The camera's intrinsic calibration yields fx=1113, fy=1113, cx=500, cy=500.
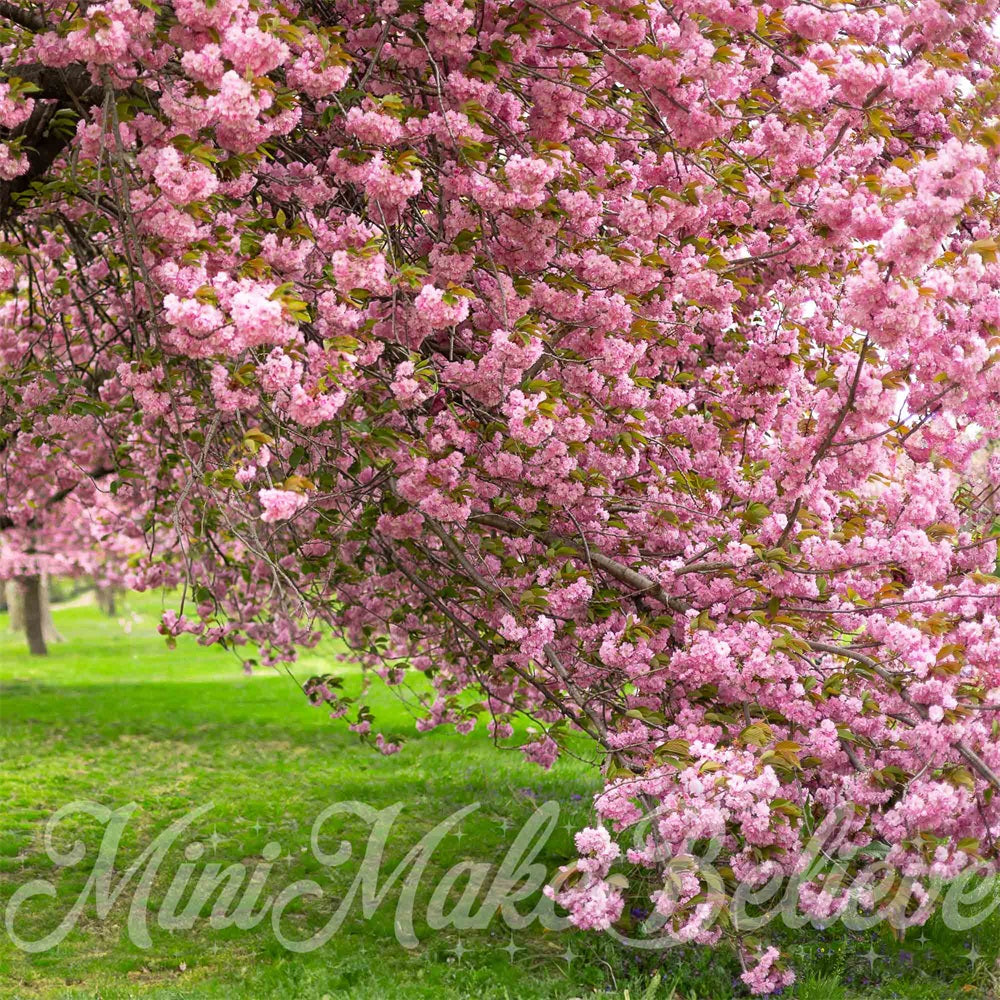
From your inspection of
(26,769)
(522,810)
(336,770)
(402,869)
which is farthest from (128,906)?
(26,769)

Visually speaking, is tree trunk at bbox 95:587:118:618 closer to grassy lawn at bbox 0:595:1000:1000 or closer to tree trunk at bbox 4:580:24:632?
tree trunk at bbox 4:580:24:632

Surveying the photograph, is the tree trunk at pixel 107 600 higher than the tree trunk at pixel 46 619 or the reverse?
the reverse

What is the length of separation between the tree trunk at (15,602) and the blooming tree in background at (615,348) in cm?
2445

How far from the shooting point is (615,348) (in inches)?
210

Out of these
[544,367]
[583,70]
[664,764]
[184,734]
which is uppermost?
[583,70]

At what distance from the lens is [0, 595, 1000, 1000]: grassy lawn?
6.11m

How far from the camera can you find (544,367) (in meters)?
5.70

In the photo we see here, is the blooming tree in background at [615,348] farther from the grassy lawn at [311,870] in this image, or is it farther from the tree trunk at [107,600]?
the tree trunk at [107,600]

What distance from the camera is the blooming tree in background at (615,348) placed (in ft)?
14.7

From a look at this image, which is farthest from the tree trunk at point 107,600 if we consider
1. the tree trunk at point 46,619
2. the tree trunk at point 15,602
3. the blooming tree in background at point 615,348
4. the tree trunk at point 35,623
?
the blooming tree in background at point 615,348

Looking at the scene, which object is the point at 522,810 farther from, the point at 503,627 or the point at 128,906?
the point at 503,627

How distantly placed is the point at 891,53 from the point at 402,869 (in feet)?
20.7

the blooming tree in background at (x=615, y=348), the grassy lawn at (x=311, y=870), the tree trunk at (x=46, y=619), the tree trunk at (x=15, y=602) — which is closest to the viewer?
the blooming tree in background at (x=615, y=348)

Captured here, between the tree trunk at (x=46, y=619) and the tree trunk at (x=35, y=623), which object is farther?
the tree trunk at (x=46, y=619)
